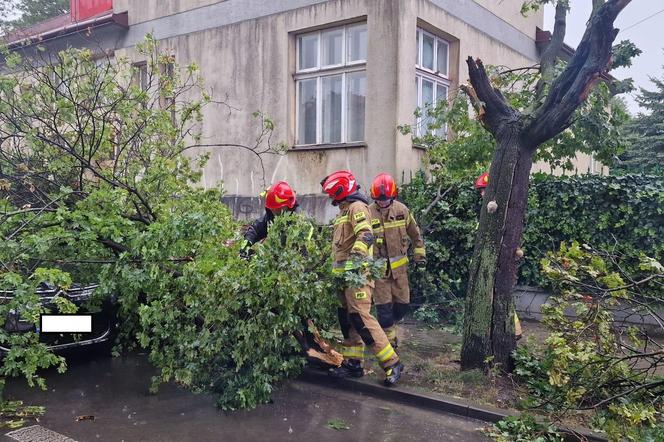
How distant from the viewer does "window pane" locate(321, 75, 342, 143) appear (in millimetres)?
10047

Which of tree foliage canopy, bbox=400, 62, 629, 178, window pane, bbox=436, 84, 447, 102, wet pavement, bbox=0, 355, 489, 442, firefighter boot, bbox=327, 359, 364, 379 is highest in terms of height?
window pane, bbox=436, 84, 447, 102

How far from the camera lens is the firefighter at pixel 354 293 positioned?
5.26 meters

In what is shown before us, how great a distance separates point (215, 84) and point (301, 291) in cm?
778

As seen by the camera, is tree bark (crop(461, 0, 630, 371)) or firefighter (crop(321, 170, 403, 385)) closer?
tree bark (crop(461, 0, 630, 371))

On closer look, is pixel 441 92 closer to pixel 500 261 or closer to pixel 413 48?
pixel 413 48

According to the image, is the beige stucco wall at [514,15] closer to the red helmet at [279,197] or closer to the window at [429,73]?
the window at [429,73]

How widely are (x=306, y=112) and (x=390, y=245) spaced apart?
4914mm

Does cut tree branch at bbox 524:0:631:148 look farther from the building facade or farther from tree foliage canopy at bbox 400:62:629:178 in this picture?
the building facade

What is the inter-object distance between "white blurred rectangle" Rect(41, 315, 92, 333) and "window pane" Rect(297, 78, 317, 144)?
5817 millimetres

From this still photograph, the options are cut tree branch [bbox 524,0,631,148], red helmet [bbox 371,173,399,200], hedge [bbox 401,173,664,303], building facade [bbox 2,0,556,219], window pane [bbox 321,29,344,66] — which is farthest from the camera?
window pane [bbox 321,29,344,66]

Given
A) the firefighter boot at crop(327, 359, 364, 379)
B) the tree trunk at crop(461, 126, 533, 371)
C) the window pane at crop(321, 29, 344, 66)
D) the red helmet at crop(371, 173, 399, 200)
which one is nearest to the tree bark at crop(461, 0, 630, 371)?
the tree trunk at crop(461, 126, 533, 371)

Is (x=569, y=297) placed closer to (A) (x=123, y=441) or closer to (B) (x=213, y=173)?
(A) (x=123, y=441)

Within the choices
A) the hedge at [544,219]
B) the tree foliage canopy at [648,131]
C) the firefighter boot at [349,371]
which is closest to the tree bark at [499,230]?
the firefighter boot at [349,371]

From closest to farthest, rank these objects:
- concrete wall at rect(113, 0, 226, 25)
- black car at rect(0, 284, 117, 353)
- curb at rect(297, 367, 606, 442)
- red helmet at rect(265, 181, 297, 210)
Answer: curb at rect(297, 367, 606, 442) → black car at rect(0, 284, 117, 353) → red helmet at rect(265, 181, 297, 210) → concrete wall at rect(113, 0, 226, 25)
